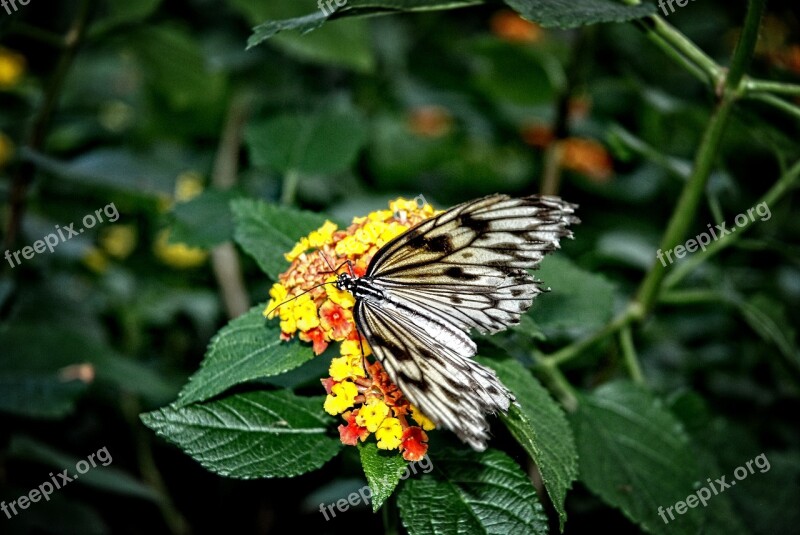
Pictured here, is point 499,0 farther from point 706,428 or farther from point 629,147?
point 706,428

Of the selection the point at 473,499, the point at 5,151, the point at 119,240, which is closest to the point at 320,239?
the point at 473,499

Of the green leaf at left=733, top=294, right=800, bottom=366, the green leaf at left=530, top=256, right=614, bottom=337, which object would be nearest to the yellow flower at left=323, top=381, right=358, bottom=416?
the green leaf at left=530, top=256, right=614, bottom=337

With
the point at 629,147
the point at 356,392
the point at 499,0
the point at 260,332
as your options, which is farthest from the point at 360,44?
the point at 356,392

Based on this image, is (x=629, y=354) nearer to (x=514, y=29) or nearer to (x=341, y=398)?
(x=341, y=398)

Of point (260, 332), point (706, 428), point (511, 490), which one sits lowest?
point (706, 428)

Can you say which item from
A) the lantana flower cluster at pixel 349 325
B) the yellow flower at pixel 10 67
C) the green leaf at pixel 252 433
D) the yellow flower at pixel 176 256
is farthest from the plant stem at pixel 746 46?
the yellow flower at pixel 10 67

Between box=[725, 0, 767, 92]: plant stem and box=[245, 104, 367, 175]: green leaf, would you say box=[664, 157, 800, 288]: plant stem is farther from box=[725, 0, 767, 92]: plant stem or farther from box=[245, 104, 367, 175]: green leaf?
box=[245, 104, 367, 175]: green leaf
